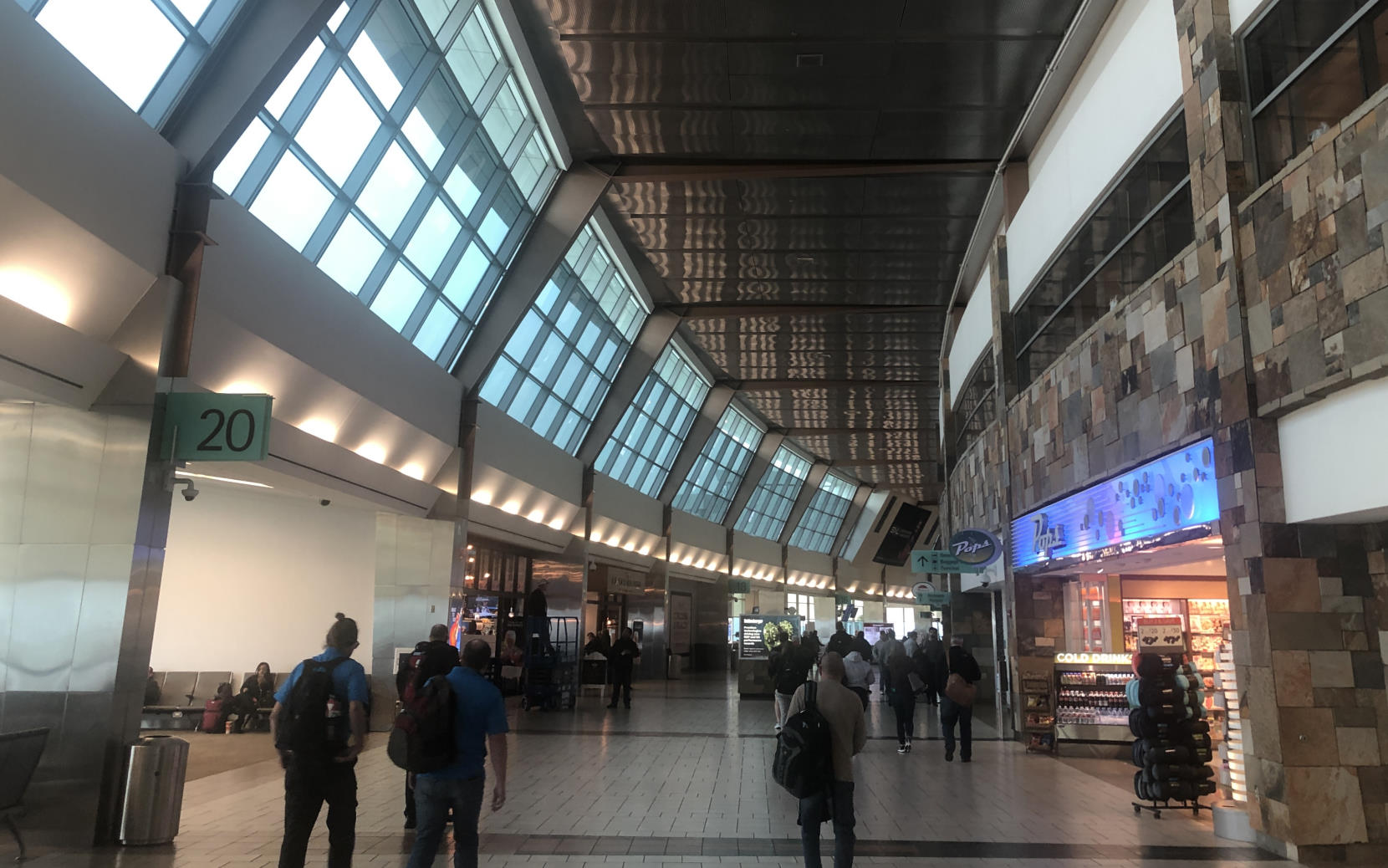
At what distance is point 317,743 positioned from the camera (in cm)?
502

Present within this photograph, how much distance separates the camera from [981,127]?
44.1 ft

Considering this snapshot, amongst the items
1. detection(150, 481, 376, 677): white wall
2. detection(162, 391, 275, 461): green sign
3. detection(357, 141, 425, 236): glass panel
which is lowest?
detection(150, 481, 376, 677): white wall

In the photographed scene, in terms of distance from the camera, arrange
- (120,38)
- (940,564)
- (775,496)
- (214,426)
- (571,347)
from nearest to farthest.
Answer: (120,38)
(214,426)
(940,564)
(571,347)
(775,496)

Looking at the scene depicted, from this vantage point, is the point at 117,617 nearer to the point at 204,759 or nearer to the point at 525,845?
the point at 525,845

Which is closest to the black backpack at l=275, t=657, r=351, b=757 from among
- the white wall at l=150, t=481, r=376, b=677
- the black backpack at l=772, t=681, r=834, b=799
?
→ the black backpack at l=772, t=681, r=834, b=799

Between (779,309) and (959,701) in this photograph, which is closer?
(959,701)

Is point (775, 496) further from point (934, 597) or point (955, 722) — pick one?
point (955, 722)

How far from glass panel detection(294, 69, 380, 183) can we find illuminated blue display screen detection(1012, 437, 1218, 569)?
9007 millimetres

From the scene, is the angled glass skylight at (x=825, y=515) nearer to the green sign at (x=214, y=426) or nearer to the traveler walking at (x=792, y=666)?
the traveler walking at (x=792, y=666)

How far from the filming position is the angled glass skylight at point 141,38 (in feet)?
21.9

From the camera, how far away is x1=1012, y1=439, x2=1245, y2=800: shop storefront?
777 centimetres

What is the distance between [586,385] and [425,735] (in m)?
16.7

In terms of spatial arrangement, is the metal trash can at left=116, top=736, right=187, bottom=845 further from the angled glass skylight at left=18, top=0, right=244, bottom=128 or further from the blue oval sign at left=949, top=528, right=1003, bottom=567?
the blue oval sign at left=949, top=528, right=1003, bottom=567

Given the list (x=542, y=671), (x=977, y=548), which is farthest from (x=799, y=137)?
(x=542, y=671)
